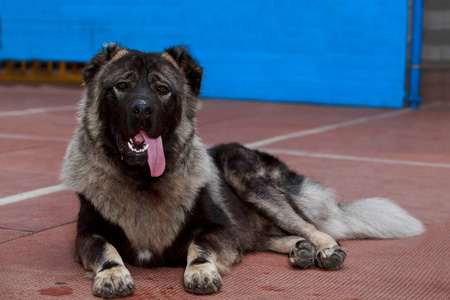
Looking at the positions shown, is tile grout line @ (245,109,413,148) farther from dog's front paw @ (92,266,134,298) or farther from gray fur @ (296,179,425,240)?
dog's front paw @ (92,266,134,298)

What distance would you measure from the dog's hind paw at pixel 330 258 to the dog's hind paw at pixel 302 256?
55 mm

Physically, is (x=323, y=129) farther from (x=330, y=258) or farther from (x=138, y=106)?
(x=138, y=106)

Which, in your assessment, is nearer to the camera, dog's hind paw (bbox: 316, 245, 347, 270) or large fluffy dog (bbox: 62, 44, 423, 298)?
large fluffy dog (bbox: 62, 44, 423, 298)

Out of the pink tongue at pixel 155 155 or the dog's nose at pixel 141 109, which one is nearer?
the dog's nose at pixel 141 109

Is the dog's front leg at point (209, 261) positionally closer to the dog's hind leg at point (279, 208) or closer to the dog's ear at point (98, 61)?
the dog's hind leg at point (279, 208)

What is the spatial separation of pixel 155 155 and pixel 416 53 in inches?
480

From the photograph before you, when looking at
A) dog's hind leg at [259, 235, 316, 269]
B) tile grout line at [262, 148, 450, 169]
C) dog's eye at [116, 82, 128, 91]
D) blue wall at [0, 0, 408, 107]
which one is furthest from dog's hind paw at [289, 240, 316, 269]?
blue wall at [0, 0, 408, 107]

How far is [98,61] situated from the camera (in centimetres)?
494

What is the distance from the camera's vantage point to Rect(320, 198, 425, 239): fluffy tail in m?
5.71

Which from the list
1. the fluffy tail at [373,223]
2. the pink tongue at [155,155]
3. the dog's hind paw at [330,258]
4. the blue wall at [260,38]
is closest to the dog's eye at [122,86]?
the pink tongue at [155,155]

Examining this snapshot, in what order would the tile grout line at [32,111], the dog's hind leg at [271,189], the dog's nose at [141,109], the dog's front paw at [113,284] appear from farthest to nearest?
the tile grout line at [32,111] → the dog's hind leg at [271,189] → the dog's nose at [141,109] → the dog's front paw at [113,284]

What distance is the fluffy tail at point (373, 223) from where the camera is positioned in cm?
571

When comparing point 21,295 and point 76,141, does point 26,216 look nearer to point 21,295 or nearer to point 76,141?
point 76,141

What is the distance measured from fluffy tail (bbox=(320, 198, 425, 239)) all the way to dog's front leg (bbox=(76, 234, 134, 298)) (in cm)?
191
